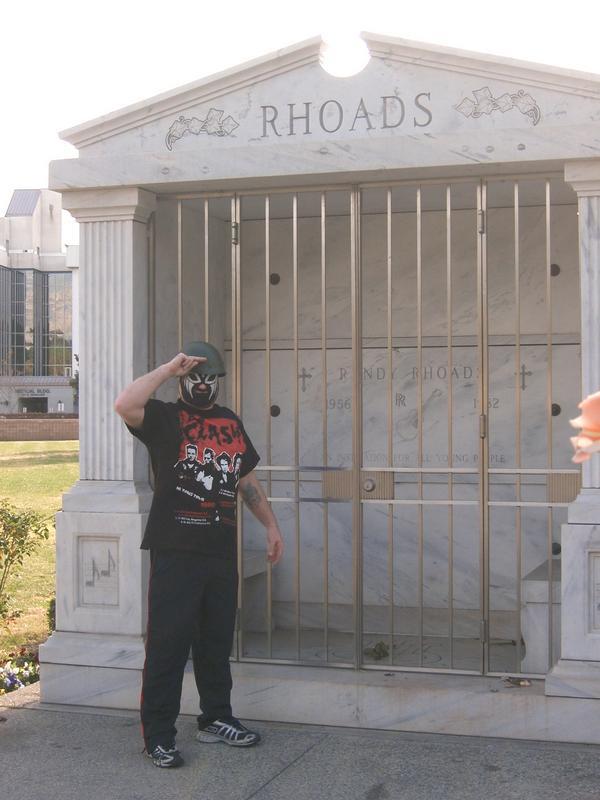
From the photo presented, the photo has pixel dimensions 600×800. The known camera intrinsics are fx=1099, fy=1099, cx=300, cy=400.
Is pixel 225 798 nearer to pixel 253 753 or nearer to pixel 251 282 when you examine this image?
pixel 253 753

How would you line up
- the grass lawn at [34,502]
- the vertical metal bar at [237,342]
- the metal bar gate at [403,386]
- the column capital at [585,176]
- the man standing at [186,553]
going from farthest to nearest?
1. the grass lawn at [34,502]
2. the metal bar gate at [403,386]
3. the vertical metal bar at [237,342]
4. the column capital at [585,176]
5. the man standing at [186,553]

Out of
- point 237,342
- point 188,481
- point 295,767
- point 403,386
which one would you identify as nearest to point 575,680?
point 295,767

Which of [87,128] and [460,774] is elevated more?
[87,128]

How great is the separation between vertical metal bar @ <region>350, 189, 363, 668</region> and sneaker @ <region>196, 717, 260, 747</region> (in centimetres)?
84

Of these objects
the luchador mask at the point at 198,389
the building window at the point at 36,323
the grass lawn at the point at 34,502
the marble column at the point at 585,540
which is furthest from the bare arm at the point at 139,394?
the building window at the point at 36,323

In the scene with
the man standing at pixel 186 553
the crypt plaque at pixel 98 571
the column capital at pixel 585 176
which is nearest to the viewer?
the man standing at pixel 186 553

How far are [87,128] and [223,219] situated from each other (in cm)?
174

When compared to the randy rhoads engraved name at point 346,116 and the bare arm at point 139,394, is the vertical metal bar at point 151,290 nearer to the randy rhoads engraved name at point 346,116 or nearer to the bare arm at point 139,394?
the randy rhoads engraved name at point 346,116

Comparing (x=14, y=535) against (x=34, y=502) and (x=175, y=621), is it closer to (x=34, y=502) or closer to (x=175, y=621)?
(x=175, y=621)

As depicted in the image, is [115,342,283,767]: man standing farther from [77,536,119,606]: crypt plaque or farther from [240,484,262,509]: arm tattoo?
[77,536,119,606]: crypt plaque

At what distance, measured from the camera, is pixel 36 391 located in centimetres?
7512

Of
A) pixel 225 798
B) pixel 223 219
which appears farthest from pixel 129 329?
pixel 225 798

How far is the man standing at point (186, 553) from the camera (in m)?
5.00

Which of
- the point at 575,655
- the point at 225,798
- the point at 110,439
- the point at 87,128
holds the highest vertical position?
the point at 87,128
